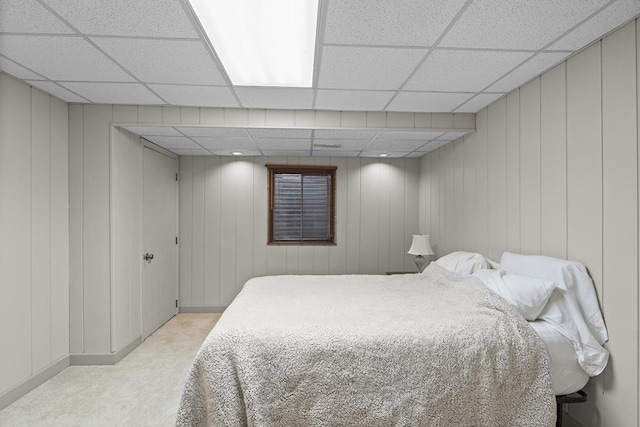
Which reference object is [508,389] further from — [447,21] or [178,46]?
[178,46]

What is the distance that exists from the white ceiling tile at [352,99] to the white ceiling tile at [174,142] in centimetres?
169

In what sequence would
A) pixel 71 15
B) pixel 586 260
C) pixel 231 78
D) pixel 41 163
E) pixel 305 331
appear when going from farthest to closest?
pixel 41 163 → pixel 231 78 → pixel 586 260 → pixel 305 331 → pixel 71 15

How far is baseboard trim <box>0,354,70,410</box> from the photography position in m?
2.37

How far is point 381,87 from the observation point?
2.63 m

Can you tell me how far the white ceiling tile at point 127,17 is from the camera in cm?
159

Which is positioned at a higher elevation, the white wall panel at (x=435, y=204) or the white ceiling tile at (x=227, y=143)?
the white ceiling tile at (x=227, y=143)

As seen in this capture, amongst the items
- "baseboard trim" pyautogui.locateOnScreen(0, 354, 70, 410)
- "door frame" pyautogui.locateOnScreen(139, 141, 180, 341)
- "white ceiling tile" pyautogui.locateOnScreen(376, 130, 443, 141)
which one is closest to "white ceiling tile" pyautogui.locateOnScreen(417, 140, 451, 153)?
"white ceiling tile" pyautogui.locateOnScreen(376, 130, 443, 141)

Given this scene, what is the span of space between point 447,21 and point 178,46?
1592 mm

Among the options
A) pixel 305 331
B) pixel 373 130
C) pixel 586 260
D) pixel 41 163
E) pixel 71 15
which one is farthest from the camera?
pixel 373 130

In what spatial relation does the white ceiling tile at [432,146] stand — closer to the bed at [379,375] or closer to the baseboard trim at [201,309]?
the bed at [379,375]

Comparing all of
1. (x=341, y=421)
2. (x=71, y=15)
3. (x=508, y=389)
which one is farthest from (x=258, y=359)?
(x=71, y=15)

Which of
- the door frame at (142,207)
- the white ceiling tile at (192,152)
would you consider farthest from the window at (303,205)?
the door frame at (142,207)

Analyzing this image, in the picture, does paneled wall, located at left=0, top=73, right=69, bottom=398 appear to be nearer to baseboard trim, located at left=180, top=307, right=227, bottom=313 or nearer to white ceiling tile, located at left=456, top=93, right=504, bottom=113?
baseboard trim, located at left=180, top=307, right=227, bottom=313

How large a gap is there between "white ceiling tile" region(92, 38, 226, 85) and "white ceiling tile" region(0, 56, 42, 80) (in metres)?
0.74
